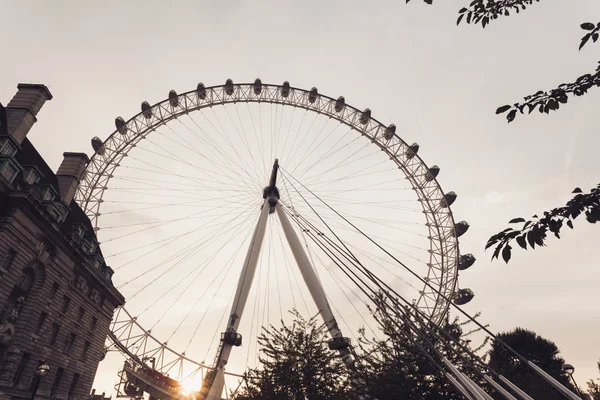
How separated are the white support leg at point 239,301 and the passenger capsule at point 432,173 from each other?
24392 millimetres

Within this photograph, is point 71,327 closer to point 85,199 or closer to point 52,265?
point 52,265

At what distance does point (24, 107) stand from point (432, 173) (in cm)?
4387

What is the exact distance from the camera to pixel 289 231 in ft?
120

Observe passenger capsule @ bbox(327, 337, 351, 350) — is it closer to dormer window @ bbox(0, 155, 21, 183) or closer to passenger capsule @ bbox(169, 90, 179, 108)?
dormer window @ bbox(0, 155, 21, 183)

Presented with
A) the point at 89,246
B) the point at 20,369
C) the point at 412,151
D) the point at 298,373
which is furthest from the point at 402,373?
the point at 412,151

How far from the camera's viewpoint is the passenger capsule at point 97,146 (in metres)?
44.2

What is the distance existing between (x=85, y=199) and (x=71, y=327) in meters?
17.8

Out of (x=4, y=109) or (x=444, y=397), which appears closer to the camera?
(x=444, y=397)

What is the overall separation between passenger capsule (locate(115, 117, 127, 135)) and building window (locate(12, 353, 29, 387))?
2841 centimetres

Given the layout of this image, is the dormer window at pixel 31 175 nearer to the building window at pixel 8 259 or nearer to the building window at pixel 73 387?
the building window at pixel 8 259

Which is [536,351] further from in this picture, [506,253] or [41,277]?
[41,277]

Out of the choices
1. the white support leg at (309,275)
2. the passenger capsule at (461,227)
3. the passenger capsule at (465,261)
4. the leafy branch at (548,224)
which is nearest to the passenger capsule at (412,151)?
the passenger capsule at (461,227)

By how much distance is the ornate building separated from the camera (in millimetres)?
22672

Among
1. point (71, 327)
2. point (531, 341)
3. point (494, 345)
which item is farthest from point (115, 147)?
point (531, 341)
